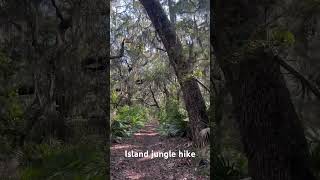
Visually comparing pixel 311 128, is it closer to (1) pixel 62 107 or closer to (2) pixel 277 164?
(2) pixel 277 164

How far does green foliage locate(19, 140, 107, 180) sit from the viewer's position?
4.24m

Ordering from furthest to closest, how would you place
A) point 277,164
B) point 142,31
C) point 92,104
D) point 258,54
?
point 92,104, point 142,31, point 277,164, point 258,54

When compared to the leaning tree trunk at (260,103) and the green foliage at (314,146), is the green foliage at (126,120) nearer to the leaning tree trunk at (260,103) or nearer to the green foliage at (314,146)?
the leaning tree trunk at (260,103)

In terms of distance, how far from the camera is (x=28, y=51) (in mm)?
4453

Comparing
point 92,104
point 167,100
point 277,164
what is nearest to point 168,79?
point 167,100

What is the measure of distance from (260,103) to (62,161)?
2144mm

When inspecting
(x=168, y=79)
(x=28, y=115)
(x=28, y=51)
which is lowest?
(x=28, y=115)

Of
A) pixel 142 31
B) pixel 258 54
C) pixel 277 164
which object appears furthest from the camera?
pixel 142 31

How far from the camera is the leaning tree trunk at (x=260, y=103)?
3221 millimetres

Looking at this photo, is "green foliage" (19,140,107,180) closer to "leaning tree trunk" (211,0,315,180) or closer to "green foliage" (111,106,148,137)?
"green foliage" (111,106,148,137)

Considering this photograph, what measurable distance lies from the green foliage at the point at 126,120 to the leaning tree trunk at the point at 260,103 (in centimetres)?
109

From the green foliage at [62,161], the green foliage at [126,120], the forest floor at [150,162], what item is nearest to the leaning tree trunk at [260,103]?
the forest floor at [150,162]

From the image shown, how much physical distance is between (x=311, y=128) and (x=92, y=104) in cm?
222

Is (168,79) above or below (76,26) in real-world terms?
below
